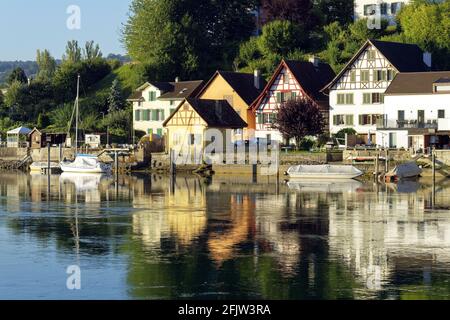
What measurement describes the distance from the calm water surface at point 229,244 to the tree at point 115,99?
167ft

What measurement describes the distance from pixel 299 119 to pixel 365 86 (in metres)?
7.41

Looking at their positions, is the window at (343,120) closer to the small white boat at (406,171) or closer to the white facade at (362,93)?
the white facade at (362,93)

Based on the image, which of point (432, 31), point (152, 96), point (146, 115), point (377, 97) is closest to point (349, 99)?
point (377, 97)

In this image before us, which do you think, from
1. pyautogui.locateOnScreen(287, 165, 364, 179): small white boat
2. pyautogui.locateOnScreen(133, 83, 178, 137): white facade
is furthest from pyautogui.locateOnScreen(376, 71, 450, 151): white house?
pyautogui.locateOnScreen(133, 83, 178, 137): white facade

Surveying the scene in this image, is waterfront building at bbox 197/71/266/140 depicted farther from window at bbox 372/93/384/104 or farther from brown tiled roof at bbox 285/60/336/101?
window at bbox 372/93/384/104

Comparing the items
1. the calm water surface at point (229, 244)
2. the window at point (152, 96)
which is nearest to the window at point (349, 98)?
the window at point (152, 96)

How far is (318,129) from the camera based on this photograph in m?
95.9

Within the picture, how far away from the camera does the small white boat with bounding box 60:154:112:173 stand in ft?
319

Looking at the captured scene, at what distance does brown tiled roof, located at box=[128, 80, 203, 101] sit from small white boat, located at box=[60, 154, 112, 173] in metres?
15.1

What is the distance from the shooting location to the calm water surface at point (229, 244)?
3381 centimetres

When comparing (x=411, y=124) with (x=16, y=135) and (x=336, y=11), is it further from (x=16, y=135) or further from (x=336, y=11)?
(x=16, y=135)

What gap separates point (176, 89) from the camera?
114000 millimetres

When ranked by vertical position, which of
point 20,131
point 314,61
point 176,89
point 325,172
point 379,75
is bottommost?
point 325,172
